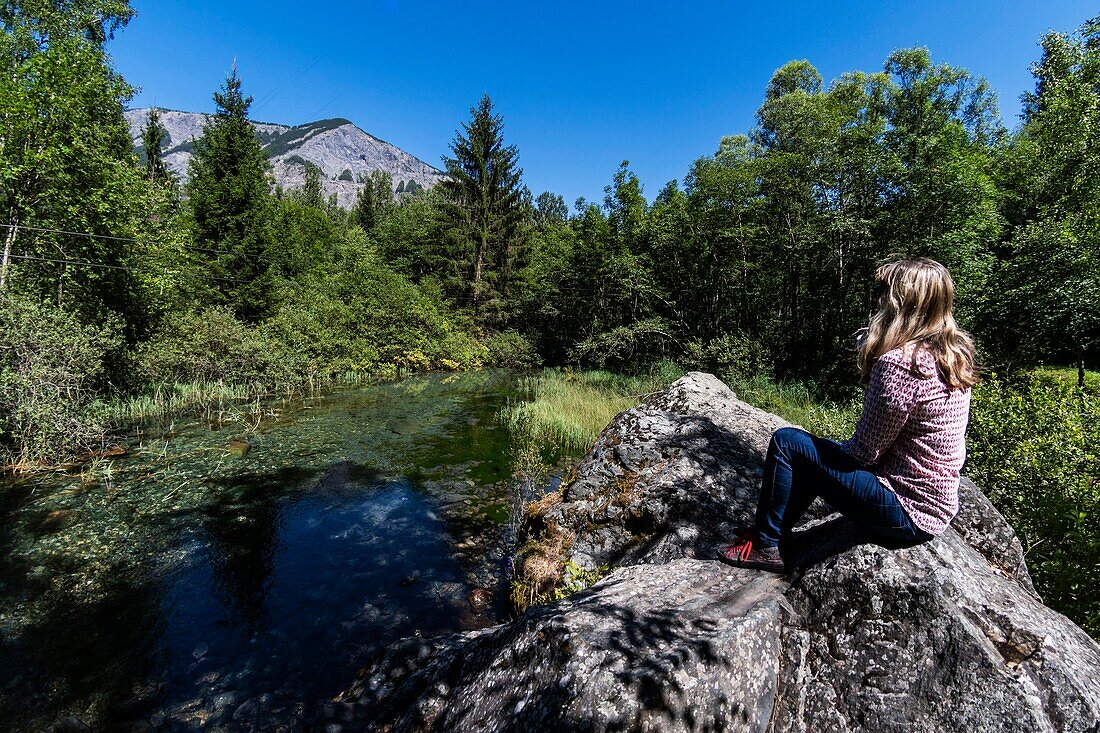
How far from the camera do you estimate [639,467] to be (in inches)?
219

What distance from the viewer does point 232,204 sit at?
72.8 ft

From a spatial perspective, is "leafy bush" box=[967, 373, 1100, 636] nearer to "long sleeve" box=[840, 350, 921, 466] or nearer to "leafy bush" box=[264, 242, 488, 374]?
"long sleeve" box=[840, 350, 921, 466]

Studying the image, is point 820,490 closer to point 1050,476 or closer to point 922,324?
point 922,324

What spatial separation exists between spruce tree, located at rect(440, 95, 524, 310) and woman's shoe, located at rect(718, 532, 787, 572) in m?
29.8

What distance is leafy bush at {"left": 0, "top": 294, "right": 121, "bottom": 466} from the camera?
779 centimetres

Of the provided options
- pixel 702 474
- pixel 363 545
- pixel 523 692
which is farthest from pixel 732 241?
pixel 523 692

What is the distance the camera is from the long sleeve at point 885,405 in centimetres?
235

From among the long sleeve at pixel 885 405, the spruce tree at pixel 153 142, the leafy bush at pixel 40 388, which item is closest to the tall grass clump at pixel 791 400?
the long sleeve at pixel 885 405

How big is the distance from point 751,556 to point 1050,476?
3128 millimetres

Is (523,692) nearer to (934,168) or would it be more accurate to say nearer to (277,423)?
(277,423)

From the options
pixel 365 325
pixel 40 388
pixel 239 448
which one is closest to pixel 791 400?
pixel 239 448

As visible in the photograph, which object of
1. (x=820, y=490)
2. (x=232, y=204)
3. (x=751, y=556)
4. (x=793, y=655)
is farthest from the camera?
(x=232, y=204)

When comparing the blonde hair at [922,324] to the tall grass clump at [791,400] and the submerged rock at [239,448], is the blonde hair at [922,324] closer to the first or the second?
the tall grass clump at [791,400]

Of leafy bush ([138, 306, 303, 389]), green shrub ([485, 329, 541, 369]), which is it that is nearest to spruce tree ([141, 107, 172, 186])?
leafy bush ([138, 306, 303, 389])
